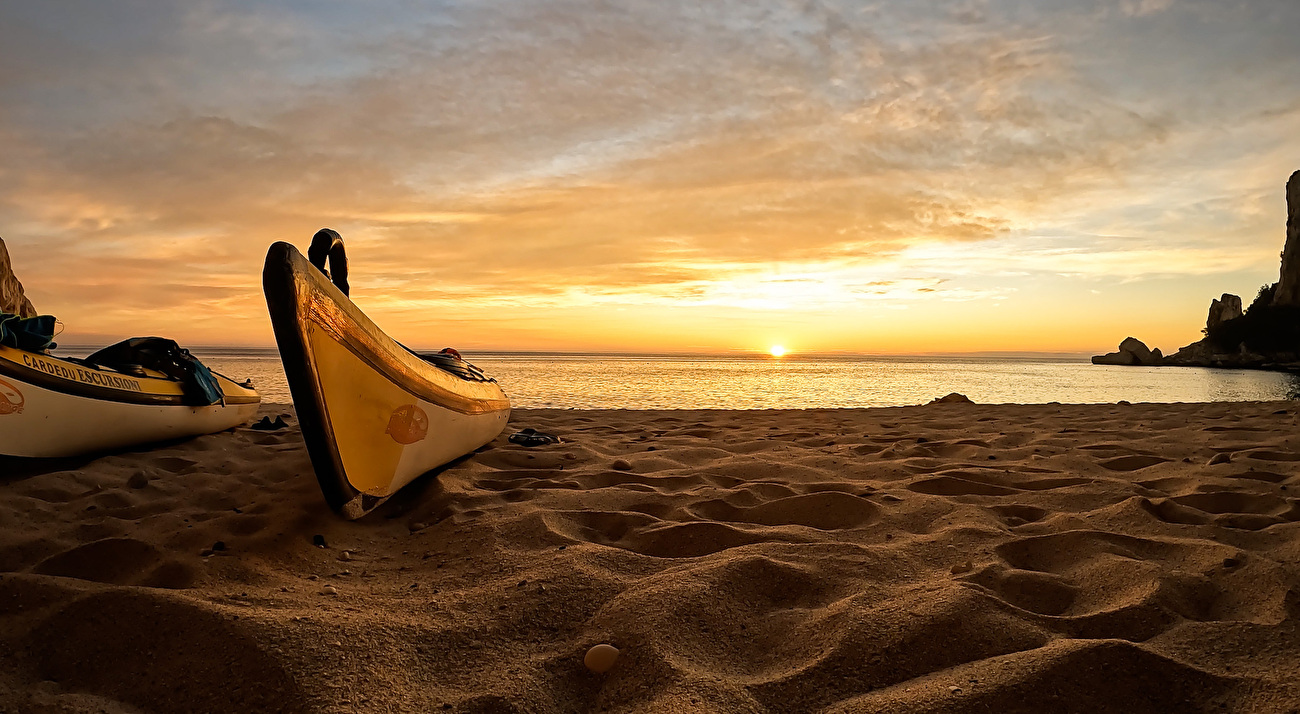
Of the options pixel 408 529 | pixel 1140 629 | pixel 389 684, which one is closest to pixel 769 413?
pixel 408 529

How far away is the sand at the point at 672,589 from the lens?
155cm

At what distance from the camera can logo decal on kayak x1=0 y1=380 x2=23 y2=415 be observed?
157 inches

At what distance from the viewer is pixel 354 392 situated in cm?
305

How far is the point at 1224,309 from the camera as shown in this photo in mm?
51875

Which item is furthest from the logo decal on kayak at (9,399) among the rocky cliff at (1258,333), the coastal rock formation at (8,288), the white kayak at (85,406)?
the rocky cliff at (1258,333)

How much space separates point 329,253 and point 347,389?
2.68ft

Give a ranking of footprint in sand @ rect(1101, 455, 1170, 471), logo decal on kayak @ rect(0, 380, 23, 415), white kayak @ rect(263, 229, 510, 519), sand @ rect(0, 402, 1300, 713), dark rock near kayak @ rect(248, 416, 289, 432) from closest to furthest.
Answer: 1. sand @ rect(0, 402, 1300, 713)
2. white kayak @ rect(263, 229, 510, 519)
3. logo decal on kayak @ rect(0, 380, 23, 415)
4. footprint in sand @ rect(1101, 455, 1170, 471)
5. dark rock near kayak @ rect(248, 416, 289, 432)

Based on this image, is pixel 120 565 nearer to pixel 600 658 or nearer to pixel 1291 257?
pixel 600 658

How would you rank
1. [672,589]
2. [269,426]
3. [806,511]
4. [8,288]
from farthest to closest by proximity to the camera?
[8,288] → [269,426] → [806,511] → [672,589]

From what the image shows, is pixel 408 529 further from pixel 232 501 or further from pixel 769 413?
pixel 769 413

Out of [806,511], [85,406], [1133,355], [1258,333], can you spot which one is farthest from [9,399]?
[1133,355]

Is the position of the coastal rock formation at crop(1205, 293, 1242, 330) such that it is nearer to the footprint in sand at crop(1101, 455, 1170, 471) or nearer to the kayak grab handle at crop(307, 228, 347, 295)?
the footprint in sand at crop(1101, 455, 1170, 471)

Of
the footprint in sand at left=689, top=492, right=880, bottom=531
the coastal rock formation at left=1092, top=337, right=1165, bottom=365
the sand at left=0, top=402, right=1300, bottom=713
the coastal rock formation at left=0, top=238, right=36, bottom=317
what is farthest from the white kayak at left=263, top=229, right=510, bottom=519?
the coastal rock formation at left=1092, top=337, right=1165, bottom=365

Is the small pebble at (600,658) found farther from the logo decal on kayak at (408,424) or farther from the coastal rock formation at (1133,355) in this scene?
the coastal rock formation at (1133,355)
